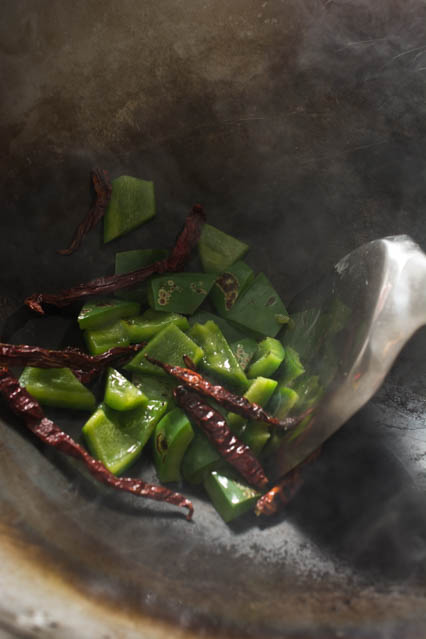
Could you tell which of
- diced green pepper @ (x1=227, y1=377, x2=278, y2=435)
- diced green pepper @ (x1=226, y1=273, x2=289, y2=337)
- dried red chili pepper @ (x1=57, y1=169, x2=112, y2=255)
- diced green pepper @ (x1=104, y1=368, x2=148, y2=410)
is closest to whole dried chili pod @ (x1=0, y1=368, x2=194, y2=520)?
diced green pepper @ (x1=104, y1=368, x2=148, y2=410)

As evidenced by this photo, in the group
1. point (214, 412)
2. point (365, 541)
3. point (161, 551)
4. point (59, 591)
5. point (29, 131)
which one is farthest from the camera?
point (29, 131)

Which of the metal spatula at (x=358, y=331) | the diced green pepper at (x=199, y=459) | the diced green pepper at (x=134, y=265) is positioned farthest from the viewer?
the diced green pepper at (x=134, y=265)

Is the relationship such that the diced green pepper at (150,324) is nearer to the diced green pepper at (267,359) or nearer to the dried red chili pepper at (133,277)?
the dried red chili pepper at (133,277)

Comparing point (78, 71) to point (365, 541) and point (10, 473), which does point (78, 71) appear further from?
point (365, 541)

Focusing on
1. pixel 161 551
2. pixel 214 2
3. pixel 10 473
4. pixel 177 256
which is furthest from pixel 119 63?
pixel 161 551

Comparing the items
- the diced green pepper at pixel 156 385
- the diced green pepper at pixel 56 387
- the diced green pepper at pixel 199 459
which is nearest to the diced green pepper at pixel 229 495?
the diced green pepper at pixel 199 459

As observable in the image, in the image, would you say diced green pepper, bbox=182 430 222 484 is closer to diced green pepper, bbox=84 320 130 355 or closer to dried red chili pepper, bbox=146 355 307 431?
dried red chili pepper, bbox=146 355 307 431

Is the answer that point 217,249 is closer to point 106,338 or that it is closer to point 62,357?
point 106,338
